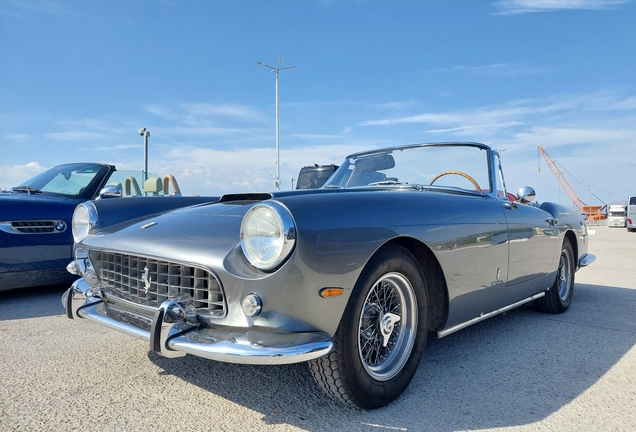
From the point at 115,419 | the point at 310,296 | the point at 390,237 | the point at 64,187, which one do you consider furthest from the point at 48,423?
the point at 64,187

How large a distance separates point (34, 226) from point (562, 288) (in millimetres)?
4661

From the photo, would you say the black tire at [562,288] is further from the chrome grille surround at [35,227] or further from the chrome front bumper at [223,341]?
the chrome grille surround at [35,227]

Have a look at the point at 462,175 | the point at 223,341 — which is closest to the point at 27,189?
the point at 223,341

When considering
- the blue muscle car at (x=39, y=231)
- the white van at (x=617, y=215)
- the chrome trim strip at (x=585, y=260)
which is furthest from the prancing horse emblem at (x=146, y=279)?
the white van at (x=617, y=215)

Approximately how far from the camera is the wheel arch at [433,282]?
249cm

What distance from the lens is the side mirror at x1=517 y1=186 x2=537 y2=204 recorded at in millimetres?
3658

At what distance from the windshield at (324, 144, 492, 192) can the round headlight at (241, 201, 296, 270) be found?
1.70 metres

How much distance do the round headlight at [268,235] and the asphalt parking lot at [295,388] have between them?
67 cm

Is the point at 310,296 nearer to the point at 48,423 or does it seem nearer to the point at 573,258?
the point at 48,423

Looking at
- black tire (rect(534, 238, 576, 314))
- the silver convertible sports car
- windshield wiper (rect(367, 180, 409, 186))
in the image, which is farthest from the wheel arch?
black tire (rect(534, 238, 576, 314))

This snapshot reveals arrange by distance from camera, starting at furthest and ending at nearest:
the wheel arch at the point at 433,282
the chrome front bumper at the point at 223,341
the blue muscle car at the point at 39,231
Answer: the blue muscle car at the point at 39,231 < the wheel arch at the point at 433,282 < the chrome front bumper at the point at 223,341

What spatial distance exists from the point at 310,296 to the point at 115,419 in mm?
950

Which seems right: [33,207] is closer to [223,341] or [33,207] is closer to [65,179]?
[65,179]

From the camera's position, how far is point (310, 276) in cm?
189
